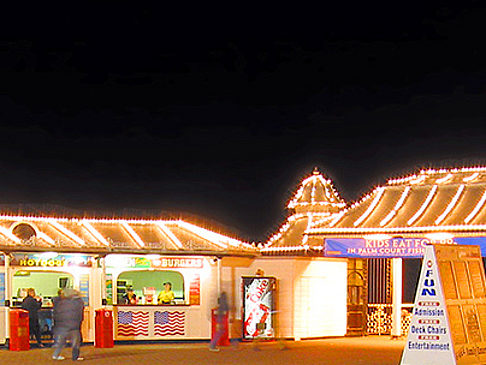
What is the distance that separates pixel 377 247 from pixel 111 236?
21.9ft

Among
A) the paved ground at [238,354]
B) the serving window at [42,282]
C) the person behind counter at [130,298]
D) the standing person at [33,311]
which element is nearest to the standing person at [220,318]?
the paved ground at [238,354]

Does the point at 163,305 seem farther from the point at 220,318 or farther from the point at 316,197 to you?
the point at 316,197

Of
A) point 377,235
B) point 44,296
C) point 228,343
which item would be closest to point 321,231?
point 377,235

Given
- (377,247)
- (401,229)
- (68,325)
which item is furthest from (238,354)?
(401,229)

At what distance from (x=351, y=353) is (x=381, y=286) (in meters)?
6.10

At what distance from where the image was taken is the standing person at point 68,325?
1769cm

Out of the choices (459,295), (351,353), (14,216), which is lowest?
(351,353)

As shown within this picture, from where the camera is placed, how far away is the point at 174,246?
71.4 ft

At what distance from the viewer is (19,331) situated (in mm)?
19938

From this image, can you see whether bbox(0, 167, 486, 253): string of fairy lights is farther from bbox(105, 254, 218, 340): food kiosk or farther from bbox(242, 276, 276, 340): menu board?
bbox(242, 276, 276, 340): menu board

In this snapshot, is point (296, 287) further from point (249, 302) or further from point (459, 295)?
point (459, 295)

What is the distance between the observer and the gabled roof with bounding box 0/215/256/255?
2019cm

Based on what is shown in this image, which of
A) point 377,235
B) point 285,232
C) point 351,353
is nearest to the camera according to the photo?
point 351,353

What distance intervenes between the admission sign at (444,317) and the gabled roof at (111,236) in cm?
827
